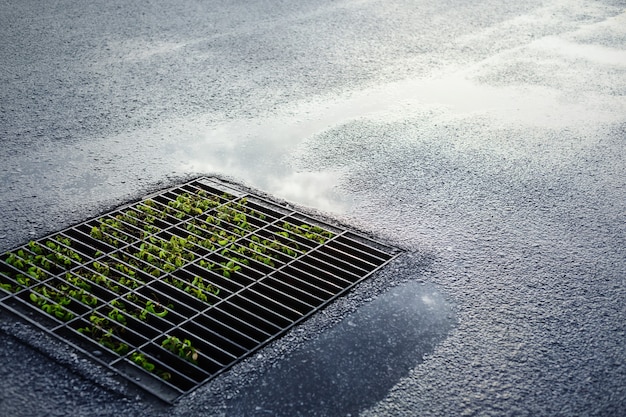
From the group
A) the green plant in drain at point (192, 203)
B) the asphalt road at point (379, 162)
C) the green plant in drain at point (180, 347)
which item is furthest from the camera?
the green plant in drain at point (192, 203)

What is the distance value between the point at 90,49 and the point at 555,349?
236 inches

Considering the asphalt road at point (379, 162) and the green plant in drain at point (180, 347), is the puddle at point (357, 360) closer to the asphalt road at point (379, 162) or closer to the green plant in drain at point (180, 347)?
the asphalt road at point (379, 162)

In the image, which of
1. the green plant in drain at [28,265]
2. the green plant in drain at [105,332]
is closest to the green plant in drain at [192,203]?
the green plant in drain at [28,265]

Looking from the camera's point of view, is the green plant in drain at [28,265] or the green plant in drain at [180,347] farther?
the green plant in drain at [28,265]

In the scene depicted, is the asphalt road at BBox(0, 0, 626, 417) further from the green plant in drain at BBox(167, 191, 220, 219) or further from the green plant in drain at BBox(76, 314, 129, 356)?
the green plant in drain at BBox(167, 191, 220, 219)

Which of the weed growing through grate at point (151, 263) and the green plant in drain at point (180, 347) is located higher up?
the weed growing through grate at point (151, 263)

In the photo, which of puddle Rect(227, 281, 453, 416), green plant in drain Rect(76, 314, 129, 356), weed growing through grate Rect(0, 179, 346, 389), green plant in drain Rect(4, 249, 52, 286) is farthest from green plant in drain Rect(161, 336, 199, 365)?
green plant in drain Rect(4, 249, 52, 286)

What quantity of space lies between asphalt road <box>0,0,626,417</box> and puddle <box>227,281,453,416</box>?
0.01m

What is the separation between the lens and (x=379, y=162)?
5602 mm

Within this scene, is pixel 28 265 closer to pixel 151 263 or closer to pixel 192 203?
pixel 151 263

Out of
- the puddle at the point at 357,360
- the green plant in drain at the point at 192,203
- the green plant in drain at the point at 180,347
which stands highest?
the green plant in drain at the point at 192,203

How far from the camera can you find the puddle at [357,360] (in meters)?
3.18

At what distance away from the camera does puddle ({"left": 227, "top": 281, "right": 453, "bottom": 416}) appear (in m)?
3.18

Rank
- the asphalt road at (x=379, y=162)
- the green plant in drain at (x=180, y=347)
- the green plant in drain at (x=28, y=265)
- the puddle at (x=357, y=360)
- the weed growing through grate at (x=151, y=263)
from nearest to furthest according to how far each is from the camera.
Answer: the puddle at (x=357, y=360)
the asphalt road at (x=379, y=162)
the green plant in drain at (x=180, y=347)
the weed growing through grate at (x=151, y=263)
the green plant in drain at (x=28, y=265)
